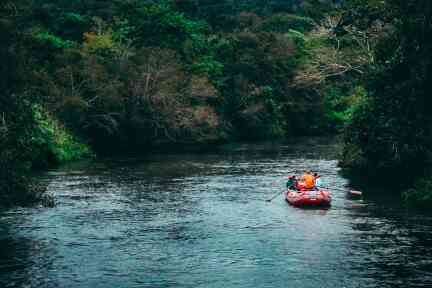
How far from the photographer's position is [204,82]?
79062 millimetres

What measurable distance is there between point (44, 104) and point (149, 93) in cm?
1202

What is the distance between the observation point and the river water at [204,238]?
27.7 m

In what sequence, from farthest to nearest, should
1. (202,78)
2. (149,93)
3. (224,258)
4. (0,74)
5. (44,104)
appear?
(202,78) < (149,93) < (44,104) < (0,74) < (224,258)

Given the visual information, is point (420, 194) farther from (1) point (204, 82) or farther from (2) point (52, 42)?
(2) point (52, 42)

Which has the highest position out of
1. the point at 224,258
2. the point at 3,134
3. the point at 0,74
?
the point at 0,74

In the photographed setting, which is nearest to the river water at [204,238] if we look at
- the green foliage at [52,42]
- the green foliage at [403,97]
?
the green foliage at [403,97]

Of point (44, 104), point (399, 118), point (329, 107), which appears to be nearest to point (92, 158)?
point (44, 104)

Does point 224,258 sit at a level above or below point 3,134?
below

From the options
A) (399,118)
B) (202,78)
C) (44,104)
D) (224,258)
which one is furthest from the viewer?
(202,78)

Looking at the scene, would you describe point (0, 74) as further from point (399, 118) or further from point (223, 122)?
point (223, 122)

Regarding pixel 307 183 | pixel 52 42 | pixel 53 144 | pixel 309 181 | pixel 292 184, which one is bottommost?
pixel 292 184

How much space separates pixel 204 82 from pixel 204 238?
152 feet

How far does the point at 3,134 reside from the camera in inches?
1252

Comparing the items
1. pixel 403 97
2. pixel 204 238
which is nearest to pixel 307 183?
pixel 403 97
